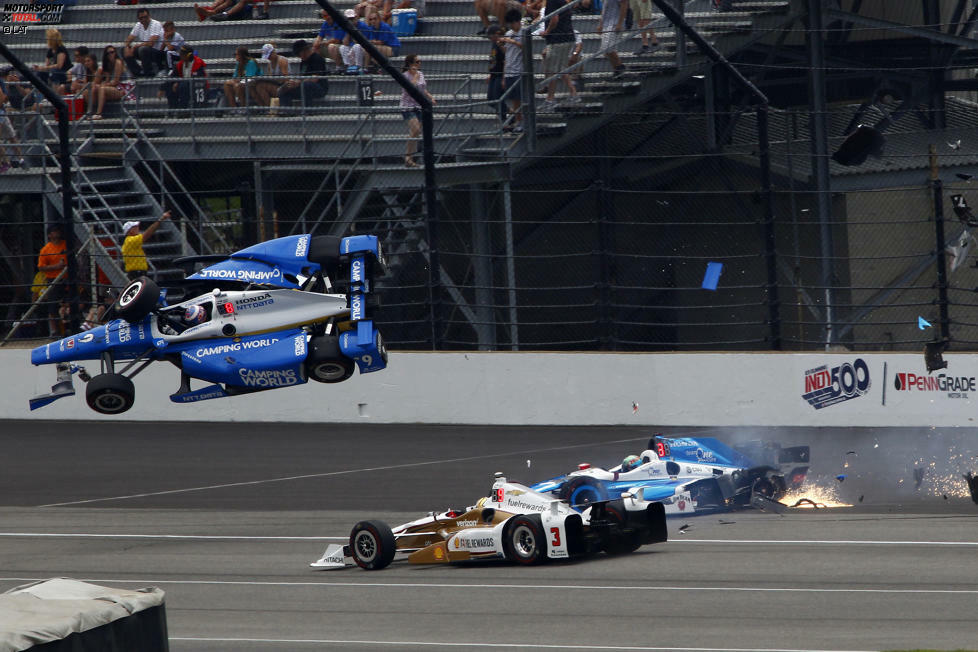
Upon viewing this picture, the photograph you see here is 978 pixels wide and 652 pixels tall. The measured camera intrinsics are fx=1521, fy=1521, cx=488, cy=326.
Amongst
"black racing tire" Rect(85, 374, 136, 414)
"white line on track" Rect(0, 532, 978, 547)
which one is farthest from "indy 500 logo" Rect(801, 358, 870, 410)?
"black racing tire" Rect(85, 374, 136, 414)

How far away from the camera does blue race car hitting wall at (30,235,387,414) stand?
1056cm

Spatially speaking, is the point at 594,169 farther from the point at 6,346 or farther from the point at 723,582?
the point at 723,582

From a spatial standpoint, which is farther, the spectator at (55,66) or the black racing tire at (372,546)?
the spectator at (55,66)

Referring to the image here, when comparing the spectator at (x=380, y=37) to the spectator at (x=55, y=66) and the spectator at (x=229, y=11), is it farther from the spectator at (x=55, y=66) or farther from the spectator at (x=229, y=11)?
the spectator at (x=55, y=66)

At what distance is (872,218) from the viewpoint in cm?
2342

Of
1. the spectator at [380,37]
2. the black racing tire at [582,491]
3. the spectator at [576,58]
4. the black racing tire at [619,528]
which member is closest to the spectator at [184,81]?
the spectator at [380,37]

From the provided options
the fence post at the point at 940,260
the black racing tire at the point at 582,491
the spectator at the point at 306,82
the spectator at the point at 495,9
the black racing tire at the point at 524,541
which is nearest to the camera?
the black racing tire at the point at 524,541

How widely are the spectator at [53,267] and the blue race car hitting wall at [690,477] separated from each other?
8.10 metres

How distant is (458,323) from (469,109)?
2.98m

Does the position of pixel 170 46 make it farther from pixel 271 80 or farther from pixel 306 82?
pixel 306 82

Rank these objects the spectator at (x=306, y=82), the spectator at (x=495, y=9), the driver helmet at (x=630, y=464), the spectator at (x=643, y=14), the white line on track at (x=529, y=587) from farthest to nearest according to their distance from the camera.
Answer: the spectator at (x=495, y=9) → the spectator at (x=643, y=14) → the spectator at (x=306, y=82) → the driver helmet at (x=630, y=464) → the white line on track at (x=529, y=587)

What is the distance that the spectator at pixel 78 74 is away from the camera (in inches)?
874

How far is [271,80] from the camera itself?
70.5 ft
